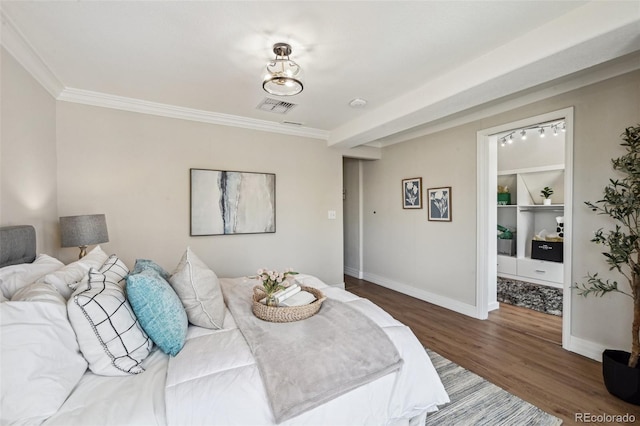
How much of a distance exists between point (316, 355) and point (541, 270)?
16.5 ft

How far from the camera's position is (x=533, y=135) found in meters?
5.03

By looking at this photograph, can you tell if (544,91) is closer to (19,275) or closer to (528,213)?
(528,213)

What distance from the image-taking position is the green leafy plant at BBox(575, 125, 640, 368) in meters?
2.03

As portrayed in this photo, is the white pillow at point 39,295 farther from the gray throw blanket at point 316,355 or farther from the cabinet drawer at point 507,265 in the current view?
the cabinet drawer at point 507,265

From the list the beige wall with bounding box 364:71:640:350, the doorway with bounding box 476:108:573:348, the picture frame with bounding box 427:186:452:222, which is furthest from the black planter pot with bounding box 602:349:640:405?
the picture frame with bounding box 427:186:452:222

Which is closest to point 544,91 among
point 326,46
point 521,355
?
point 326,46

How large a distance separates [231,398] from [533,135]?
6.06 metres

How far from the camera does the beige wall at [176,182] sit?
9.59 feet

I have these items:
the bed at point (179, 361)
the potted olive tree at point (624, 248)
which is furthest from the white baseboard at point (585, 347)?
the bed at point (179, 361)

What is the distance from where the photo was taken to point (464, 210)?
3.70 meters

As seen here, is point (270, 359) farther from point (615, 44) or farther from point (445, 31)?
point (615, 44)

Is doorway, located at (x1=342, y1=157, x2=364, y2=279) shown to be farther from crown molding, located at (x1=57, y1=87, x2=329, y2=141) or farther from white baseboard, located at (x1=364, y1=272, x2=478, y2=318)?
crown molding, located at (x1=57, y1=87, x2=329, y2=141)

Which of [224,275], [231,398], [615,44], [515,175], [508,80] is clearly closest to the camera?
[231,398]

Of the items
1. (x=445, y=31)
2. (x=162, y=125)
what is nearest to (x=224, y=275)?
(x=162, y=125)
